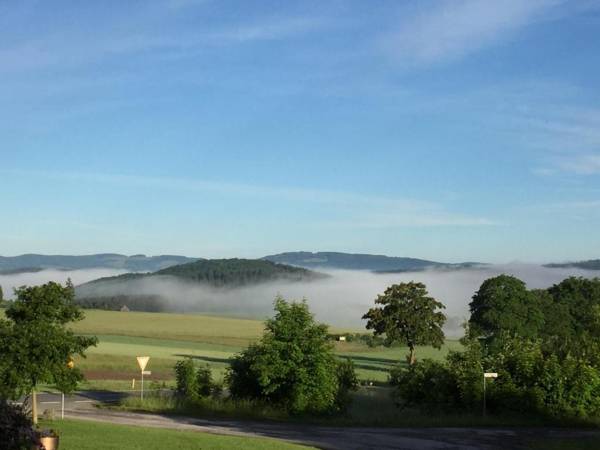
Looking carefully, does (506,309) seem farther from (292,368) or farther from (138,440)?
(138,440)

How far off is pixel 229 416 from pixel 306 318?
5714mm

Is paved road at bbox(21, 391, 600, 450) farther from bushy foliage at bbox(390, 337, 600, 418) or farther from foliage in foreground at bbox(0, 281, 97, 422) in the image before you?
foliage in foreground at bbox(0, 281, 97, 422)

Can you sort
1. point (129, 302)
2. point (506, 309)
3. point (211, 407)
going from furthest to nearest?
point (129, 302) → point (506, 309) → point (211, 407)

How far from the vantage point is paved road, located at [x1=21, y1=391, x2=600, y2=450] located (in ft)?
99.6

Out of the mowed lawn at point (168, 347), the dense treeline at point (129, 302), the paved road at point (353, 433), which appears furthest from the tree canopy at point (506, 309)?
the dense treeline at point (129, 302)

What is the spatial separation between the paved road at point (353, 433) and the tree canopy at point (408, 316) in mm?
31063

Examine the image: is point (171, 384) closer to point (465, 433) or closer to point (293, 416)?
point (293, 416)

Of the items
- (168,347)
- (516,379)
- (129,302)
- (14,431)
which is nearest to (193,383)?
(516,379)

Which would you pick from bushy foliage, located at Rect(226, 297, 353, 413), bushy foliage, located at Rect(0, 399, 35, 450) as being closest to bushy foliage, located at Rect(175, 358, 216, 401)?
bushy foliage, located at Rect(226, 297, 353, 413)

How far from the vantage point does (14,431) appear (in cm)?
1770

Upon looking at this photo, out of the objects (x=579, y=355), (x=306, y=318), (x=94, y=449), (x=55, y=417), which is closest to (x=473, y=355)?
(x=579, y=355)

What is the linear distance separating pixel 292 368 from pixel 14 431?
943 inches

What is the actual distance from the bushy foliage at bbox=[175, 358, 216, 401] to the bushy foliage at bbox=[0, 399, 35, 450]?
24.6 m

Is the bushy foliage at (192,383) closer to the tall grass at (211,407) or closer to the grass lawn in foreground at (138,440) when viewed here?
the tall grass at (211,407)
